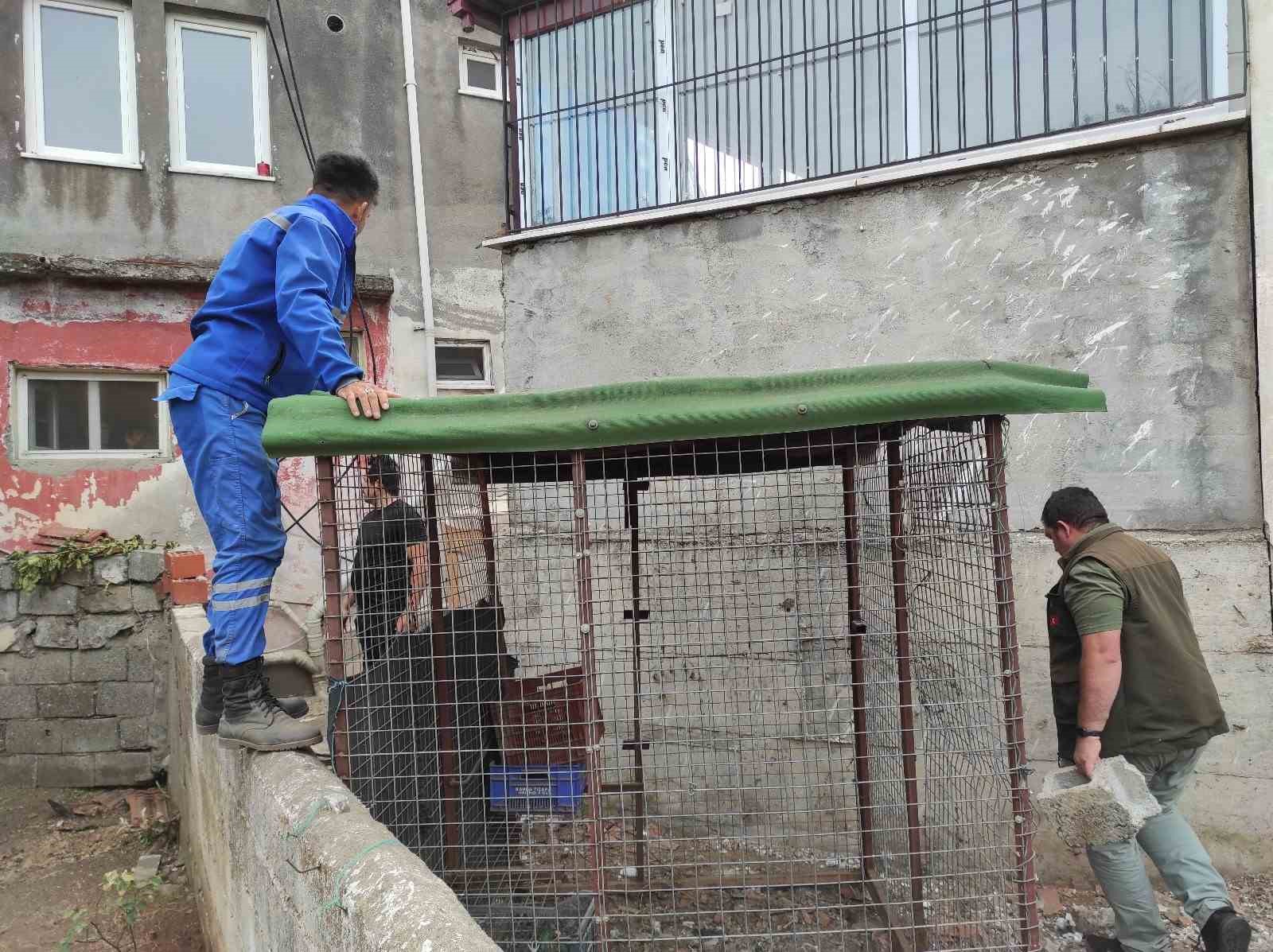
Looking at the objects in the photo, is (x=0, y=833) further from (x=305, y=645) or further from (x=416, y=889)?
(x=416, y=889)

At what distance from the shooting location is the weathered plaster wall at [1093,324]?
378 cm

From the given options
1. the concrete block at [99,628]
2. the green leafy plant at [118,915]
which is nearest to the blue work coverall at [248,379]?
the green leafy plant at [118,915]

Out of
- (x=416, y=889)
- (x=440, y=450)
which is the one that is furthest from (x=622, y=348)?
(x=416, y=889)

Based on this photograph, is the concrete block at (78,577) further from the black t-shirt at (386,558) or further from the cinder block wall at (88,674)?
the black t-shirt at (386,558)

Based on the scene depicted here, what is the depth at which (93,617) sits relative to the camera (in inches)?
231

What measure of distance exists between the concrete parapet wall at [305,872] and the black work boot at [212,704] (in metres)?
0.12

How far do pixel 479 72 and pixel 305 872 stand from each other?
10027mm

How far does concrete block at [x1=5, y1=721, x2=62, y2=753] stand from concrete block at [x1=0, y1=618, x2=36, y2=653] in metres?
0.50

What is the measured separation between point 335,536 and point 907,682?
1870mm

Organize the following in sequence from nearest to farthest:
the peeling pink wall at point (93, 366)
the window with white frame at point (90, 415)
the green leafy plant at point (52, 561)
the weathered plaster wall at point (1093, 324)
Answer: the weathered plaster wall at point (1093, 324) < the green leafy plant at point (52, 561) < the peeling pink wall at point (93, 366) < the window with white frame at point (90, 415)

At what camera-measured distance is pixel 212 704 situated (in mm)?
3074

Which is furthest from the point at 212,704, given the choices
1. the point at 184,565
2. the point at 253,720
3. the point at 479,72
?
the point at 479,72

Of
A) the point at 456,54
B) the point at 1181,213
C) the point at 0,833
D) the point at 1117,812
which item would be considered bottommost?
the point at 0,833

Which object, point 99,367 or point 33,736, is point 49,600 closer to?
point 33,736
